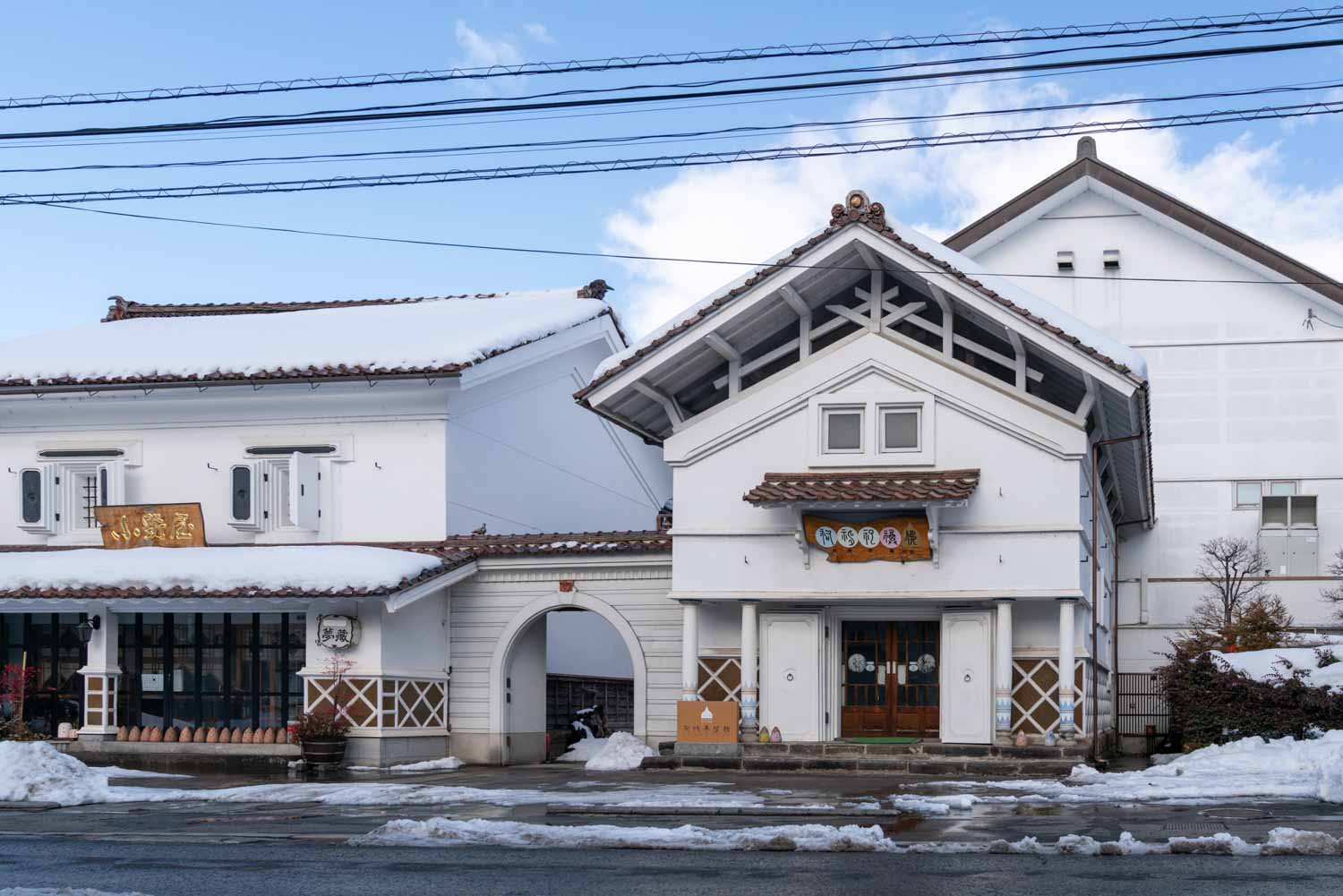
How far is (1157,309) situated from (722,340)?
1616cm

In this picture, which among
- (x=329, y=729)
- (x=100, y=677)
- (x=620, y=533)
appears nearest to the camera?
(x=329, y=729)

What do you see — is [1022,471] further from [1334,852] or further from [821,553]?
[1334,852]

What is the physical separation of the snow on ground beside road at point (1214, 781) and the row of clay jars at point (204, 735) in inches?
435

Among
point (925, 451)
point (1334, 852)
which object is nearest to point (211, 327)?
point (925, 451)

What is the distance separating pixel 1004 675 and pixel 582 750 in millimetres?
9380

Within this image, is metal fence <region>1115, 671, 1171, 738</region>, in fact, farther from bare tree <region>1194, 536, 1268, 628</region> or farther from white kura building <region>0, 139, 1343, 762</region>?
bare tree <region>1194, 536, 1268, 628</region>

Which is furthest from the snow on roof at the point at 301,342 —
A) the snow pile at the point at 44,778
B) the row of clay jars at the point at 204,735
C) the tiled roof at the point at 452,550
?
the snow pile at the point at 44,778

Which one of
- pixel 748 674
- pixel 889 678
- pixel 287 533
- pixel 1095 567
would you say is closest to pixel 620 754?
pixel 748 674

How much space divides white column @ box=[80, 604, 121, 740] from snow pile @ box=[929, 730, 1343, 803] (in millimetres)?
13924

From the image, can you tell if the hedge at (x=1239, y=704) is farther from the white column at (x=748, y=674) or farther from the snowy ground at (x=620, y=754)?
the snowy ground at (x=620, y=754)

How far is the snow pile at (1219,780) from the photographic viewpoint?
17.1 m

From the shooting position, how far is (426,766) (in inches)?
962

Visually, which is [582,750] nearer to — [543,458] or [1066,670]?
[543,458]

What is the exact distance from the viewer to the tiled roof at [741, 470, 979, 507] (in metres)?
22.0
